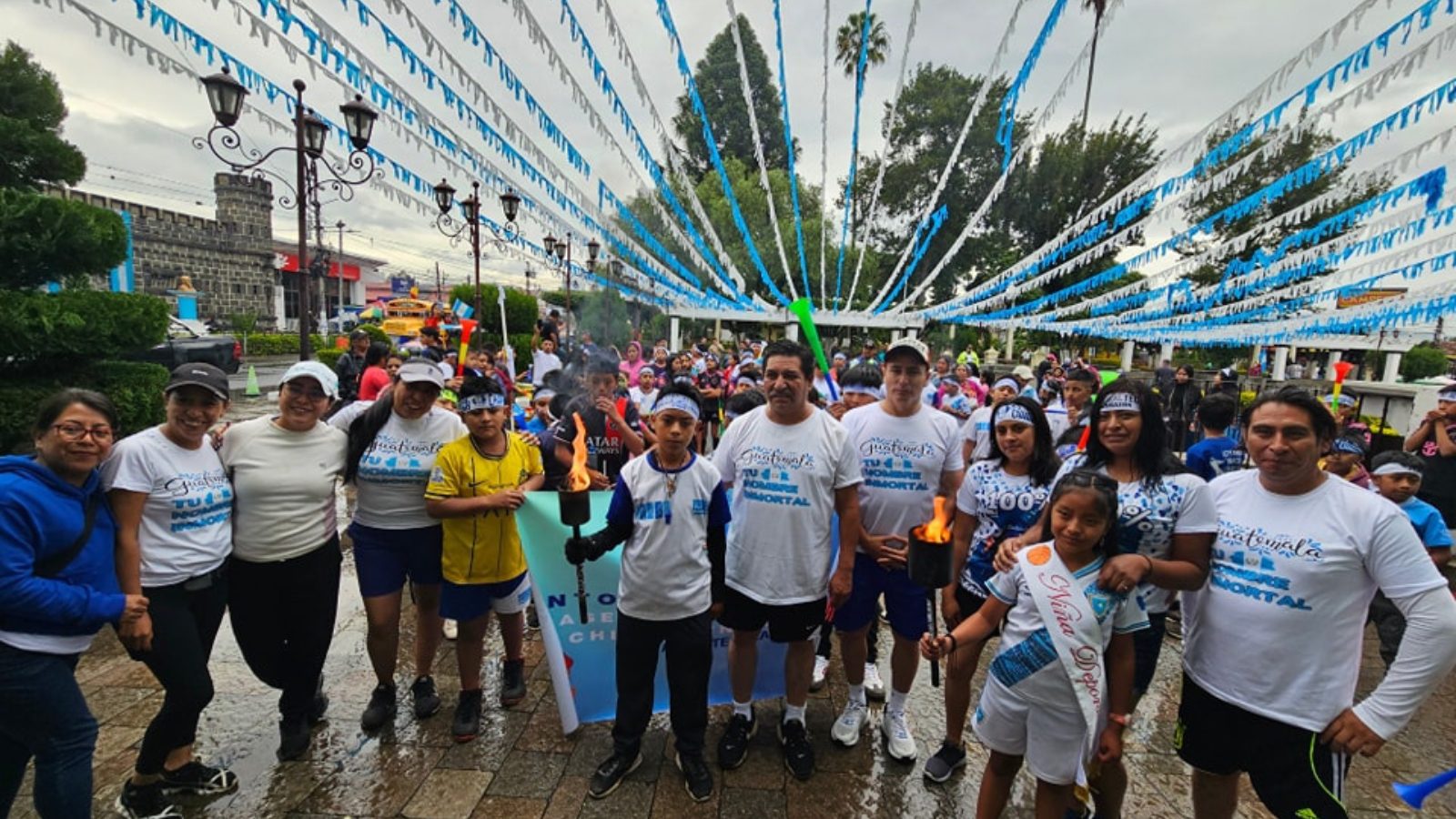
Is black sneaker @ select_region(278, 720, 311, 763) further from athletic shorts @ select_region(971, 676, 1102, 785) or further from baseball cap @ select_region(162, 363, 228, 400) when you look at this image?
athletic shorts @ select_region(971, 676, 1102, 785)

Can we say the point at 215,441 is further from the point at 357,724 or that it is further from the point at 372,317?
the point at 372,317

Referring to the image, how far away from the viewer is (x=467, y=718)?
9.97 feet

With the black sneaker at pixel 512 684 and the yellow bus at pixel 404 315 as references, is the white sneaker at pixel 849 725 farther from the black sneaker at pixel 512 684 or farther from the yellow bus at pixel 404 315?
the yellow bus at pixel 404 315

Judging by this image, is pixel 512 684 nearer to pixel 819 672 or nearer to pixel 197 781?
pixel 197 781

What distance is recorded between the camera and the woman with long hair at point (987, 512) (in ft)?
8.97

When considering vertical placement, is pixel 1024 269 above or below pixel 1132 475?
above

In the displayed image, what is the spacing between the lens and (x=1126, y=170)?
974 inches

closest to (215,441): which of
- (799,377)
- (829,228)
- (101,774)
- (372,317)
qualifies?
(101,774)

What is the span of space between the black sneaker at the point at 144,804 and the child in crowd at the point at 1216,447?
5.89 meters

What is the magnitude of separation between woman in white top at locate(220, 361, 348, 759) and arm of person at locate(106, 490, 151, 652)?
375 millimetres

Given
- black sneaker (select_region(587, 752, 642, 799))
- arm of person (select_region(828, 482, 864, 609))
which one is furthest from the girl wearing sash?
black sneaker (select_region(587, 752, 642, 799))

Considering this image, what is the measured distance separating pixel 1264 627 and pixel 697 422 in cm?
213

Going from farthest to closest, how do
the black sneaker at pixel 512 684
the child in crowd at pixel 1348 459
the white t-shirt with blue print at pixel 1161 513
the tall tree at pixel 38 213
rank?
the tall tree at pixel 38 213 < the child in crowd at pixel 1348 459 < the black sneaker at pixel 512 684 < the white t-shirt with blue print at pixel 1161 513

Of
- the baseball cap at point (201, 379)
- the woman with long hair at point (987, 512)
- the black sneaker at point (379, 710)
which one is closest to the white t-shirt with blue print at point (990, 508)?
the woman with long hair at point (987, 512)
